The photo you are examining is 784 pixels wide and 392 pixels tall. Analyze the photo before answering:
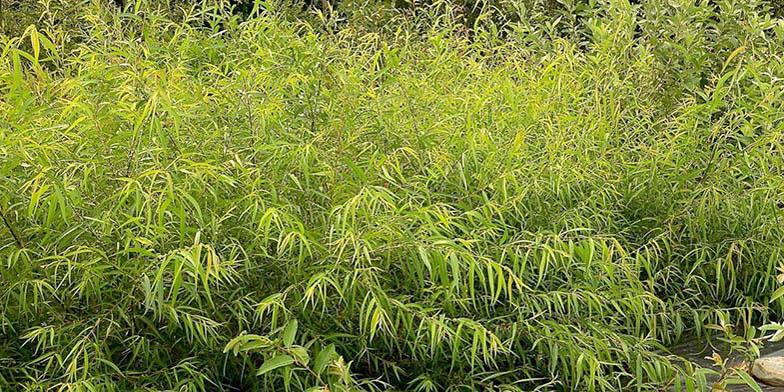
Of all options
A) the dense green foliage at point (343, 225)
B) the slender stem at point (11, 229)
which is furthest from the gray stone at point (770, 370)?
the slender stem at point (11, 229)

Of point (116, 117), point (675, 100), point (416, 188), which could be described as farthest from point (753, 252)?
point (116, 117)

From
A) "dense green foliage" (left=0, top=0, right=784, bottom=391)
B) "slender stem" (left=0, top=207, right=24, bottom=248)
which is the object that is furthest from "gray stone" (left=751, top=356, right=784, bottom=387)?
"slender stem" (left=0, top=207, right=24, bottom=248)

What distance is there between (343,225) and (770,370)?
5.17ft

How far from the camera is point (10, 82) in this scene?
3.01 meters

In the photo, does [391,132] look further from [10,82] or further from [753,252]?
[753,252]

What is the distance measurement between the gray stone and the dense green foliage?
0.29m

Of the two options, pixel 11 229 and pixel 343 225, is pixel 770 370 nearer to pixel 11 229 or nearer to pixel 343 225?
pixel 343 225

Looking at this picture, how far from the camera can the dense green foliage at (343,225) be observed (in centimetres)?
264

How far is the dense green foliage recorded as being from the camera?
264cm

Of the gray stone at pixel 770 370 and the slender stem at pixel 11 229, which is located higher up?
the slender stem at pixel 11 229

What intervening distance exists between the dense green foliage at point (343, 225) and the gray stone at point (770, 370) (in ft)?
0.96

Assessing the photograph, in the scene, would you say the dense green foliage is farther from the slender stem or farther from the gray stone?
the gray stone

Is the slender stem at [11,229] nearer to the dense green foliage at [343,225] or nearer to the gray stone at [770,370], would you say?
the dense green foliage at [343,225]

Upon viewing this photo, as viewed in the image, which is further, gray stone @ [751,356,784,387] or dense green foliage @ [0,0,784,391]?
gray stone @ [751,356,784,387]
